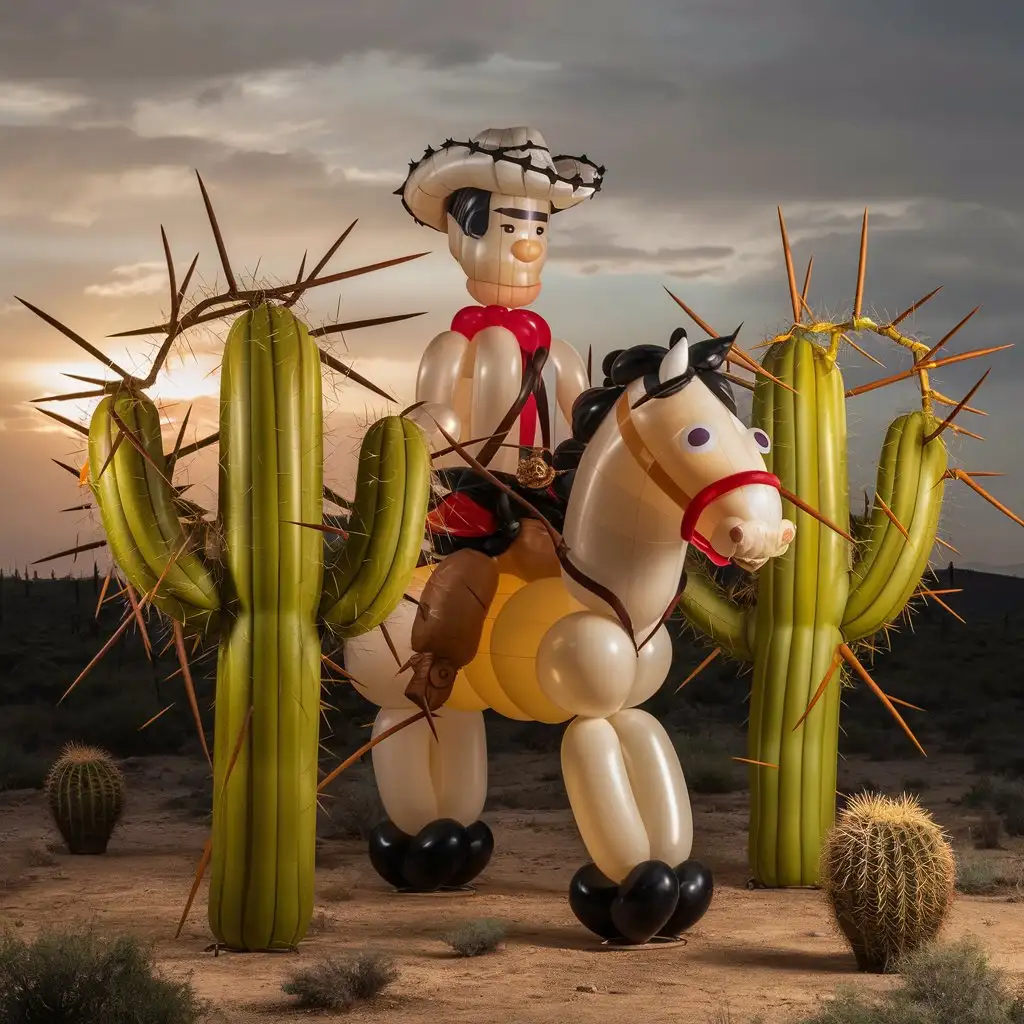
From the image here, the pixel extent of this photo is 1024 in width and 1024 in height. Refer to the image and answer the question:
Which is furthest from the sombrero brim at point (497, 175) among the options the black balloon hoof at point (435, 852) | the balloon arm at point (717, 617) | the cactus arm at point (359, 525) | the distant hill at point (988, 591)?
the distant hill at point (988, 591)

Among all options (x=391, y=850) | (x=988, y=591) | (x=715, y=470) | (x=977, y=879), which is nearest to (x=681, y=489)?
(x=715, y=470)

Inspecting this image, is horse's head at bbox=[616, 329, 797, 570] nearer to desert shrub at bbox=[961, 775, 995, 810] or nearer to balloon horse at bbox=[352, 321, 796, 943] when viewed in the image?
balloon horse at bbox=[352, 321, 796, 943]

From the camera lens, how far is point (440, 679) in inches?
313

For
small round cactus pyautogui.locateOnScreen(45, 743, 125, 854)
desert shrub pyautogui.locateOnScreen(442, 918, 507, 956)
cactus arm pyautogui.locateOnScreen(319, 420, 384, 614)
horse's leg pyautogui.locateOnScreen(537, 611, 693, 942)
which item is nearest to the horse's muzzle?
horse's leg pyautogui.locateOnScreen(537, 611, 693, 942)

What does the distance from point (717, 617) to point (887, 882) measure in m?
2.53

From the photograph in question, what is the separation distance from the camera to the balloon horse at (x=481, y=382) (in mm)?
8086

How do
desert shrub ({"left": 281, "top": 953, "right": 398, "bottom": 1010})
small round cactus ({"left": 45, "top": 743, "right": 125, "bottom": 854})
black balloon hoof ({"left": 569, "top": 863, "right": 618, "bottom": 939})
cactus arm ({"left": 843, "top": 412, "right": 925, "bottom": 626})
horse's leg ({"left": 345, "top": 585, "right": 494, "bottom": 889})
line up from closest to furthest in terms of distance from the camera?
desert shrub ({"left": 281, "top": 953, "right": 398, "bottom": 1010})
black balloon hoof ({"left": 569, "top": 863, "right": 618, "bottom": 939})
horse's leg ({"left": 345, "top": 585, "right": 494, "bottom": 889})
cactus arm ({"left": 843, "top": 412, "right": 925, "bottom": 626})
small round cactus ({"left": 45, "top": 743, "right": 125, "bottom": 854})

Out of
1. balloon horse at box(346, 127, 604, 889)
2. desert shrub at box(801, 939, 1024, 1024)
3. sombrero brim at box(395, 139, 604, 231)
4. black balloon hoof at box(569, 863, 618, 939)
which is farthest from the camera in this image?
sombrero brim at box(395, 139, 604, 231)

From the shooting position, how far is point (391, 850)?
9.02m

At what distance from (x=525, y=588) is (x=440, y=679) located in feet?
2.12

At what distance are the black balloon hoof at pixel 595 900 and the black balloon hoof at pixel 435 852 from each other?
146cm

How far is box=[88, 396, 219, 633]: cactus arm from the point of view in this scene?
682 cm

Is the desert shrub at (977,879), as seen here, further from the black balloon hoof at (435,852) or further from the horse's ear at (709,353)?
the horse's ear at (709,353)

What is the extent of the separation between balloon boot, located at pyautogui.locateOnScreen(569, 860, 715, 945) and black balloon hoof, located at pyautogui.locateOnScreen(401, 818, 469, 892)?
1404mm
